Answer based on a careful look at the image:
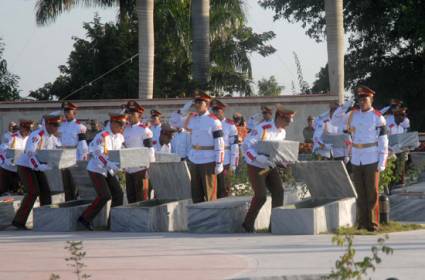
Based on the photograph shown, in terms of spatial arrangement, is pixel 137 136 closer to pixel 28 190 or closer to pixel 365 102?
pixel 28 190

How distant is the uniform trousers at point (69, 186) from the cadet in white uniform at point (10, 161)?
99 cm

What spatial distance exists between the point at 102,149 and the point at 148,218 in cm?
121

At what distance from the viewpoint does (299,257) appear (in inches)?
464

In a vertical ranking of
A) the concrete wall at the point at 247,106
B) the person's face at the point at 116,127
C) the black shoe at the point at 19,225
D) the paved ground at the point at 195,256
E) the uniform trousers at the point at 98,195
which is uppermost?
the concrete wall at the point at 247,106

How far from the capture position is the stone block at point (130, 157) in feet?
51.6

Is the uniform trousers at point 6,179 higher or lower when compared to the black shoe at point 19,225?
higher

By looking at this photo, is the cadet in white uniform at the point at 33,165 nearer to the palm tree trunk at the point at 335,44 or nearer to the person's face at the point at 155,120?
the person's face at the point at 155,120

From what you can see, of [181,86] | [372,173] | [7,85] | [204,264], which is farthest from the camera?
[7,85]

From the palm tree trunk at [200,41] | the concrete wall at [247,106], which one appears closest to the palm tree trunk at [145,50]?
the palm tree trunk at [200,41]

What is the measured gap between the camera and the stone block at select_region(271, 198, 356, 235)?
1429 centimetres

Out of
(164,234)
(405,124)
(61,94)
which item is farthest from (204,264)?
(61,94)

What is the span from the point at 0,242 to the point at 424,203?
6.67m

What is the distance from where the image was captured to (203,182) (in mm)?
16234

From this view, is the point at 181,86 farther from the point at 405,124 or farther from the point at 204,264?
the point at 204,264
